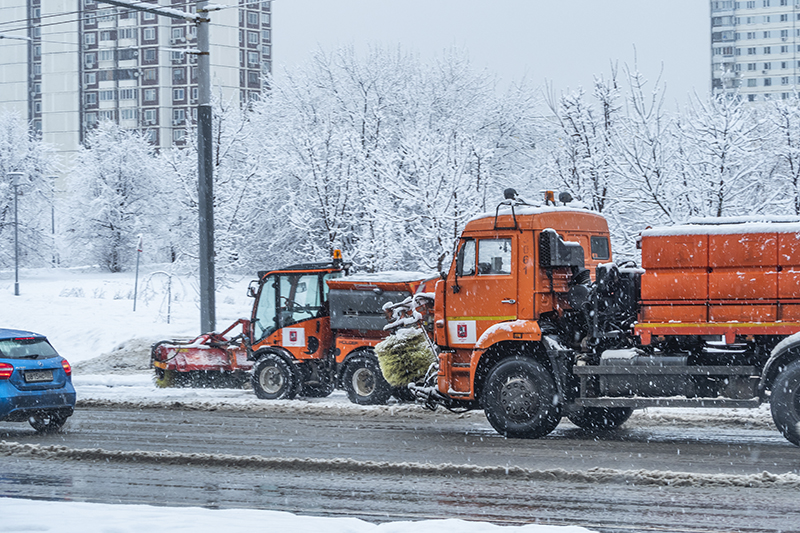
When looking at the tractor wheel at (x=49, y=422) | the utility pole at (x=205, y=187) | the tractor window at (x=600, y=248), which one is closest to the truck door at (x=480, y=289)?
the tractor window at (x=600, y=248)

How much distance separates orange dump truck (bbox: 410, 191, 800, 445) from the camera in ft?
33.6

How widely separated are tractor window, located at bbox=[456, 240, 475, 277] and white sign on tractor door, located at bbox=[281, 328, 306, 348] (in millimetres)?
5198

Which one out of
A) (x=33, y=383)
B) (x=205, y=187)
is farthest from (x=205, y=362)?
(x=33, y=383)

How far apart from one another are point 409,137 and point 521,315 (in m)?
21.4

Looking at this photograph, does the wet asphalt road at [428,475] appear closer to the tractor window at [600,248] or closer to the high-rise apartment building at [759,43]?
the tractor window at [600,248]

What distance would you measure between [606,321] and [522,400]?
1.36 m

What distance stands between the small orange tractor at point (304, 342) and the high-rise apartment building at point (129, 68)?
279 feet

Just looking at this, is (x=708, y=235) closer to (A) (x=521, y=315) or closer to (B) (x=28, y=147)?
(A) (x=521, y=315)

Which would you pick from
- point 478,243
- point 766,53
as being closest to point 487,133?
point 478,243

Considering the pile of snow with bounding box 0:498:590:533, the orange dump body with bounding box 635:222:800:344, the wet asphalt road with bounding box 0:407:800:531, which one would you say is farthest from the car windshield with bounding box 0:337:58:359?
the orange dump body with bounding box 635:222:800:344

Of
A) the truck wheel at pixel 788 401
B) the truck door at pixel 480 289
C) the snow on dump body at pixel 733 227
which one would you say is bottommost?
the truck wheel at pixel 788 401

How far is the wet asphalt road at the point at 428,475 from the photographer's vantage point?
23.9ft

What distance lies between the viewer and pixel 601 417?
41.1 ft

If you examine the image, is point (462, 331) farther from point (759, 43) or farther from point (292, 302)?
point (759, 43)
